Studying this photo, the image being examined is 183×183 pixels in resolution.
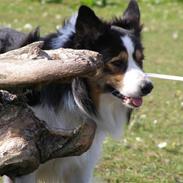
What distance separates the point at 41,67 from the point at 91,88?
125 cm

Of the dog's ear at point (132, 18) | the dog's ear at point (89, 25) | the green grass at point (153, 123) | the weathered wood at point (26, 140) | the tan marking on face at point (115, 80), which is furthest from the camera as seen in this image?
the green grass at point (153, 123)

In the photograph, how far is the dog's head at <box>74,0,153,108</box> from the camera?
15.9 ft

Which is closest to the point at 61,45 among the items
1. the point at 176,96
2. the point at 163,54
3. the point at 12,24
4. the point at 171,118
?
the point at 171,118

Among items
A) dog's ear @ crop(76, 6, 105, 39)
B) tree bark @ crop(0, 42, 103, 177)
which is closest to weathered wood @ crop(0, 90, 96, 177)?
tree bark @ crop(0, 42, 103, 177)

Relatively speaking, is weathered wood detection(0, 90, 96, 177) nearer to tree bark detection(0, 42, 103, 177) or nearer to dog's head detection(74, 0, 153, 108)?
tree bark detection(0, 42, 103, 177)

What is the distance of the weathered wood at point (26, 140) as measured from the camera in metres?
3.77

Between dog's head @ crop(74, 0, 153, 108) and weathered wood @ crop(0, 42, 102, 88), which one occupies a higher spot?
weathered wood @ crop(0, 42, 102, 88)

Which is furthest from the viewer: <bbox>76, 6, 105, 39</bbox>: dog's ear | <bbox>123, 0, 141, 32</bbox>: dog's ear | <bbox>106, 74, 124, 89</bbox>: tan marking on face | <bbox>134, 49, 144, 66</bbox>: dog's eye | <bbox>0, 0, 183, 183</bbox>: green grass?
<bbox>0, 0, 183, 183</bbox>: green grass

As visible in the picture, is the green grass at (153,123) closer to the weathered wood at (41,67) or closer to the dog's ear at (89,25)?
the dog's ear at (89,25)

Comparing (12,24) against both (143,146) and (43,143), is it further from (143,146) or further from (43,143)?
(43,143)

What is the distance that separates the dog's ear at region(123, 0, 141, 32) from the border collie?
0.52 ft

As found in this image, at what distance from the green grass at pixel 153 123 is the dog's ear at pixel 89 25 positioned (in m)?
1.55

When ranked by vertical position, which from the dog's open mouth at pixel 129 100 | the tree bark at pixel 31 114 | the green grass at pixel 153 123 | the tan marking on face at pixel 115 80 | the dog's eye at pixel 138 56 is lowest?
the green grass at pixel 153 123

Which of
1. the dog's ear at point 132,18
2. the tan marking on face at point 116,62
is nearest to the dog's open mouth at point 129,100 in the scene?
the tan marking on face at point 116,62
